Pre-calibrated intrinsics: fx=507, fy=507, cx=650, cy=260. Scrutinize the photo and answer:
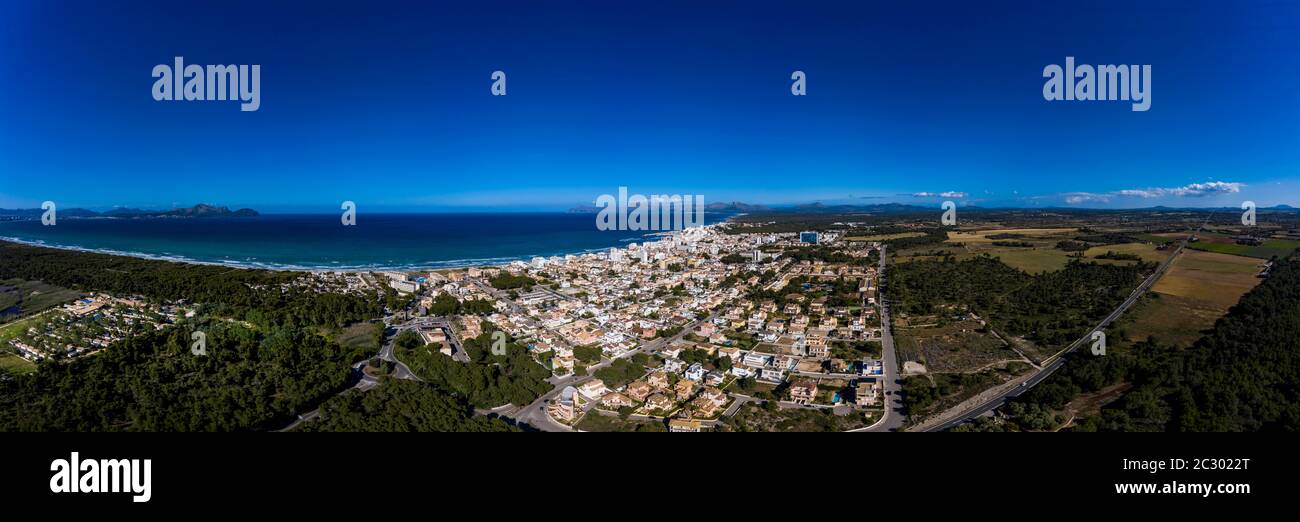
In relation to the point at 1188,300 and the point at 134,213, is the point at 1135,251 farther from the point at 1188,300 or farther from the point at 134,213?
the point at 134,213

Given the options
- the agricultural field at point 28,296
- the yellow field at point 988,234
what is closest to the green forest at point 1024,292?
the yellow field at point 988,234

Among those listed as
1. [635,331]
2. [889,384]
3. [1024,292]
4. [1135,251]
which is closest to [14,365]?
[635,331]

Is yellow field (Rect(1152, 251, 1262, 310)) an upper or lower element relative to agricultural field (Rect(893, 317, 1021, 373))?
upper

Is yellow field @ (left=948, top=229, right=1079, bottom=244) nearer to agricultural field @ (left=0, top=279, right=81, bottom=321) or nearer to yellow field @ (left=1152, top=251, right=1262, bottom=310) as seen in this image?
yellow field @ (left=1152, top=251, right=1262, bottom=310)

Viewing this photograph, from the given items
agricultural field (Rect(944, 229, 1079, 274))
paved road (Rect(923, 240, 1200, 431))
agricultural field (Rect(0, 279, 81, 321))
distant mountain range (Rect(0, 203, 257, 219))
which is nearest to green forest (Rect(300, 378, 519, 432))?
paved road (Rect(923, 240, 1200, 431))

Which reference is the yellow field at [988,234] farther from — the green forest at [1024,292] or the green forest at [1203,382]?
the green forest at [1203,382]
